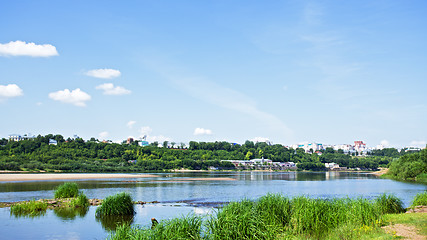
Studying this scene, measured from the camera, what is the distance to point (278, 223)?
57.3 ft

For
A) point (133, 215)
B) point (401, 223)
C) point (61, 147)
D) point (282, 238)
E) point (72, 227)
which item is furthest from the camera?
point (61, 147)

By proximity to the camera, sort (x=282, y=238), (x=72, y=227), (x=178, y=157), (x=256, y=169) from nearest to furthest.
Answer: (x=282, y=238), (x=72, y=227), (x=178, y=157), (x=256, y=169)

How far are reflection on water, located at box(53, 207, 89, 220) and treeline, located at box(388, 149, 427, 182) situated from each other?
69536 mm

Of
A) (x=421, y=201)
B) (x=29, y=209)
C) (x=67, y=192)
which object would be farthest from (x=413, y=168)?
(x=29, y=209)

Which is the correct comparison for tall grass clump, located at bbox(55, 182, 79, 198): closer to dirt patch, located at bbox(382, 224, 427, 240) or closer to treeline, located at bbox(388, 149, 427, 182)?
dirt patch, located at bbox(382, 224, 427, 240)

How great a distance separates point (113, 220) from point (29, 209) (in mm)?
7738

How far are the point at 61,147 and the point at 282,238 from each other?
136m

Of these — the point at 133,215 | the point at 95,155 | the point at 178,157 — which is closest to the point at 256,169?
the point at 178,157

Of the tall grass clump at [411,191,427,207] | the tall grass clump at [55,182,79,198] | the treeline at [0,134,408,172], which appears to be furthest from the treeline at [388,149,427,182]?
the treeline at [0,134,408,172]

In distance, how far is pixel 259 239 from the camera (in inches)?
556

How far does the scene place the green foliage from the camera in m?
27.0

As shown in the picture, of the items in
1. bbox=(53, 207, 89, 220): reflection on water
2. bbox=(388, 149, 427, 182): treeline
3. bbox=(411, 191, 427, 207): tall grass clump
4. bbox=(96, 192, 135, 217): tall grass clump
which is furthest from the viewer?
bbox=(388, 149, 427, 182): treeline

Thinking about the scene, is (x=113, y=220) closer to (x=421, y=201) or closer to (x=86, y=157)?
(x=421, y=201)

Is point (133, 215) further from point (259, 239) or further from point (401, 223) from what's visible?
point (401, 223)
